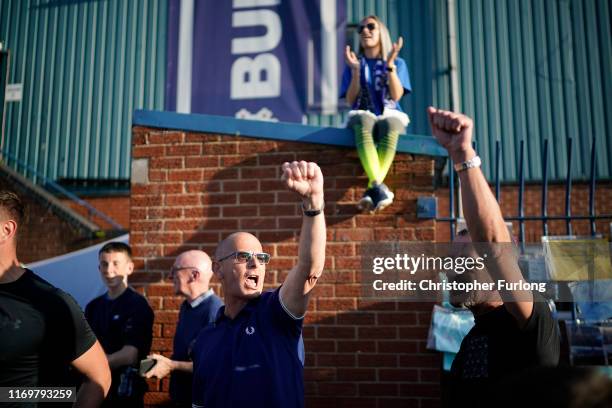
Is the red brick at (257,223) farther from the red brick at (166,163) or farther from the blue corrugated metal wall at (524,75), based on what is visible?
the blue corrugated metal wall at (524,75)

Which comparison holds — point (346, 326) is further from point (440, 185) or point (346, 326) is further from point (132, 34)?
point (132, 34)

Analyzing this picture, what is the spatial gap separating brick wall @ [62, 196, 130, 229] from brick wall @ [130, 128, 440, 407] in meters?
→ 6.62

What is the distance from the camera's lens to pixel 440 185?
930cm

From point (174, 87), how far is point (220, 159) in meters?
6.13

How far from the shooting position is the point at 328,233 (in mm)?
4094

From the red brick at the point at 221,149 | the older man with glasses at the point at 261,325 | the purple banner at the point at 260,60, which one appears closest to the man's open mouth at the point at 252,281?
the older man with glasses at the point at 261,325

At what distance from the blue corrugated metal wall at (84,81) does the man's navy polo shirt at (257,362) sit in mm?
9258

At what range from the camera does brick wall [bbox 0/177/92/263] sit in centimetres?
908

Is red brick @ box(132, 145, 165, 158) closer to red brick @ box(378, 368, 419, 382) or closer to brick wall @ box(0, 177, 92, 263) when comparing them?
red brick @ box(378, 368, 419, 382)

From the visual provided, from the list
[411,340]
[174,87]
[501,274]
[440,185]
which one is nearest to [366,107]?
[411,340]

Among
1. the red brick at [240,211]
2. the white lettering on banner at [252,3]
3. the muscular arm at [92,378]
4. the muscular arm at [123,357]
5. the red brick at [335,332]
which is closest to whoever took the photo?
the muscular arm at [92,378]

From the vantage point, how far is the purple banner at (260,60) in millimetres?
9672

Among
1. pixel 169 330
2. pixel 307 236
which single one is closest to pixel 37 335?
pixel 307 236

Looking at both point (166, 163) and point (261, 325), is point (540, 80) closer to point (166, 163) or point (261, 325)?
point (166, 163)
